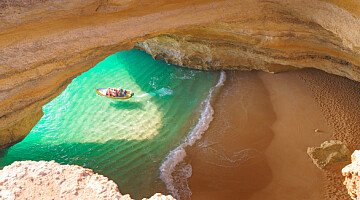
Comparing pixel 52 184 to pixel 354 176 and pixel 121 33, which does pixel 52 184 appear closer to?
pixel 354 176

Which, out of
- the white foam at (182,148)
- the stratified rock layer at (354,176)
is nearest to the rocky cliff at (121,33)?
the white foam at (182,148)

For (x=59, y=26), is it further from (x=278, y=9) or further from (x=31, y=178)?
(x=278, y=9)

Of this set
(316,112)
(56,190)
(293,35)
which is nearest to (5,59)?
(56,190)

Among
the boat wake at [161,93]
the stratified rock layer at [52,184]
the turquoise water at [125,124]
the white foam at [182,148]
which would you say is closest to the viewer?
the stratified rock layer at [52,184]

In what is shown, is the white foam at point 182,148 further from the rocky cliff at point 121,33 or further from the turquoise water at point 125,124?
the rocky cliff at point 121,33

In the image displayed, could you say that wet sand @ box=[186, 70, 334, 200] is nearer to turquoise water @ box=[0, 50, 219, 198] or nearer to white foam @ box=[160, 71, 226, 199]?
white foam @ box=[160, 71, 226, 199]
